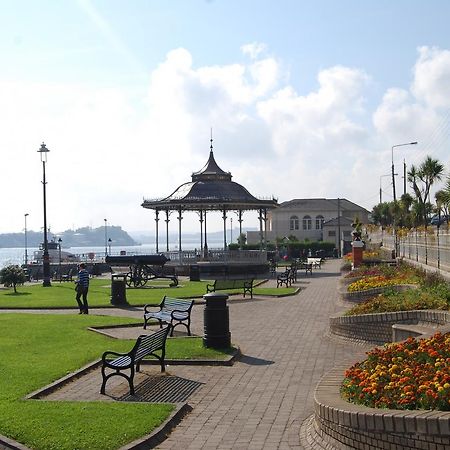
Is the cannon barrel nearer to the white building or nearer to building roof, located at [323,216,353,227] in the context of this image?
building roof, located at [323,216,353,227]

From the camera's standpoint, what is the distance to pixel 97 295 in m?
28.5

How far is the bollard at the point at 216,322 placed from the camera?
13.6 m

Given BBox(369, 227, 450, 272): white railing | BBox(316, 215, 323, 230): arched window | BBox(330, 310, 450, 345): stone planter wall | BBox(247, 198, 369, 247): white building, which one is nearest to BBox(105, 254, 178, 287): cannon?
BBox(369, 227, 450, 272): white railing

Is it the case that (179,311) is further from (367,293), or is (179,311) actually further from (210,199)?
(210,199)

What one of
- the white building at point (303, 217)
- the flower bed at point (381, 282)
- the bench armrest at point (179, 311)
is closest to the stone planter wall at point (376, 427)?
the bench armrest at point (179, 311)

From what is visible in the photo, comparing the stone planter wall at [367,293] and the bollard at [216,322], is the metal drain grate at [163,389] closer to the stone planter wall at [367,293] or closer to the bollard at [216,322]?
the bollard at [216,322]

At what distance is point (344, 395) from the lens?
7.68 metres

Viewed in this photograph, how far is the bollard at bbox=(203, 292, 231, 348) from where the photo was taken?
1364cm

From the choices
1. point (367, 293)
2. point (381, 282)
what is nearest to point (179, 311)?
point (367, 293)

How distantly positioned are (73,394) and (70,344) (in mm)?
4583

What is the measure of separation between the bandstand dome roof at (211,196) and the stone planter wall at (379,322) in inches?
1146

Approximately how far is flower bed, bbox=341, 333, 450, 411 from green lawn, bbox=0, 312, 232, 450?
2.50 metres

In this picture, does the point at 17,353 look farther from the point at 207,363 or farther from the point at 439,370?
the point at 439,370

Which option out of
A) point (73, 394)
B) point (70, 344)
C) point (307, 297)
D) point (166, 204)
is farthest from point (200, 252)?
point (73, 394)
